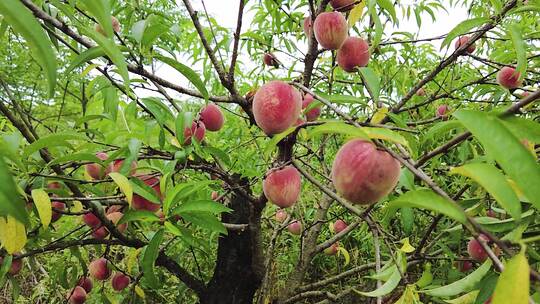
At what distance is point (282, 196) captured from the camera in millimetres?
946

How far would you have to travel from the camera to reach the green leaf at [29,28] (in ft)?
1.15

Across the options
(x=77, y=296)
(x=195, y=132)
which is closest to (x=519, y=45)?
(x=195, y=132)

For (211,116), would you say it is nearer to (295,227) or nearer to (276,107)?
(276,107)

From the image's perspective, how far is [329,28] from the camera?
105 cm

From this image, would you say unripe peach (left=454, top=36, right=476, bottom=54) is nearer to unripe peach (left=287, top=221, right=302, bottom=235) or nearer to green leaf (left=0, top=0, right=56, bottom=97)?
unripe peach (left=287, top=221, right=302, bottom=235)

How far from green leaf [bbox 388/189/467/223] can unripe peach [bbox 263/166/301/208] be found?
1.67 feet

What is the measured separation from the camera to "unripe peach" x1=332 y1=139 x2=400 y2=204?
624 mm

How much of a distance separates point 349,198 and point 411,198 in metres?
0.25

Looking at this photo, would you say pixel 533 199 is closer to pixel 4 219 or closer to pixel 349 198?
pixel 349 198

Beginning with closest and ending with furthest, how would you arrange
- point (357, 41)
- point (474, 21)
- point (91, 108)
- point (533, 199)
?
point (533, 199), point (474, 21), point (357, 41), point (91, 108)

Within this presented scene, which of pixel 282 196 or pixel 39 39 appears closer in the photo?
pixel 39 39

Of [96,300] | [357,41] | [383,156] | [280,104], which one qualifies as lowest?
[96,300]

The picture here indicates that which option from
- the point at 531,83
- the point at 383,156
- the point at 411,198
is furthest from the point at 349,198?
the point at 531,83

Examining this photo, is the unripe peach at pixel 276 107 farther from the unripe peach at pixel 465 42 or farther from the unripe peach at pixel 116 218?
the unripe peach at pixel 465 42
